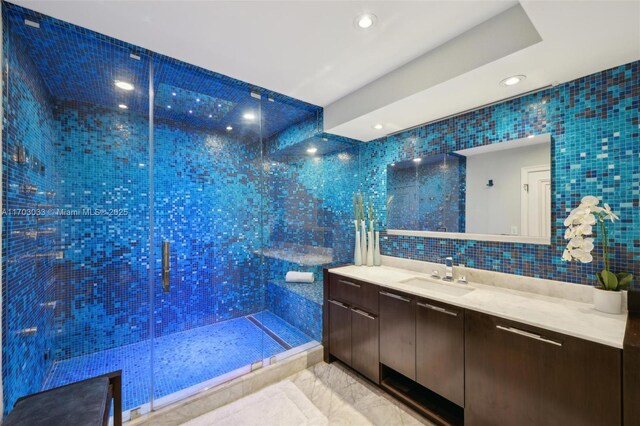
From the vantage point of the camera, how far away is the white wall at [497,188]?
193 cm

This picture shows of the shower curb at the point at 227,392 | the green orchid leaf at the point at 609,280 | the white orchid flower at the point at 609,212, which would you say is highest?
the white orchid flower at the point at 609,212

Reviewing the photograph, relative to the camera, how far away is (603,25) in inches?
47.7

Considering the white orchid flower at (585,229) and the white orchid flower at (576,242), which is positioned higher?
the white orchid flower at (585,229)

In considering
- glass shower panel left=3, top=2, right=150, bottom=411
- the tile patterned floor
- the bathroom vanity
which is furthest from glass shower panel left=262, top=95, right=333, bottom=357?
glass shower panel left=3, top=2, right=150, bottom=411

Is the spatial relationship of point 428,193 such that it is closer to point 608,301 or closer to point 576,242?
point 576,242

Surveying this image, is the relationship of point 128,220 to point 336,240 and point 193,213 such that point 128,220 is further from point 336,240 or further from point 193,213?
point 336,240

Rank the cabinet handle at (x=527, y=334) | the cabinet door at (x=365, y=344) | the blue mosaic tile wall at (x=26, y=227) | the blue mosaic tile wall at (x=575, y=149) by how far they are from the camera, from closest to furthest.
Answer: the cabinet handle at (x=527, y=334), the blue mosaic tile wall at (x=26, y=227), the blue mosaic tile wall at (x=575, y=149), the cabinet door at (x=365, y=344)

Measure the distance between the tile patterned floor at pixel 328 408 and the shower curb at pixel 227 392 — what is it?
5cm

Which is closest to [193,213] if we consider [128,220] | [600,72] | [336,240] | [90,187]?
[128,220]

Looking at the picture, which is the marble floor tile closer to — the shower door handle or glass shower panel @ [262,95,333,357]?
glass shower panel @ [262,95,333,357]

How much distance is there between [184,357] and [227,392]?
64cm

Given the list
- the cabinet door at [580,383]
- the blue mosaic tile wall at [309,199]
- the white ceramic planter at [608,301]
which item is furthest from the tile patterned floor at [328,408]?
the white ceramic planter at [608,301]

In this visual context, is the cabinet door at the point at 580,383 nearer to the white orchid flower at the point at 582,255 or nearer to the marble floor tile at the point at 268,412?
the white orchid flower at the point at 582,255

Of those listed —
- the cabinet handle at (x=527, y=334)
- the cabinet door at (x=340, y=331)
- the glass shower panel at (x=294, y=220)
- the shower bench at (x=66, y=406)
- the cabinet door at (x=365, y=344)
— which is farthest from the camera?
the glass shower panel at (x=294, y=220)
